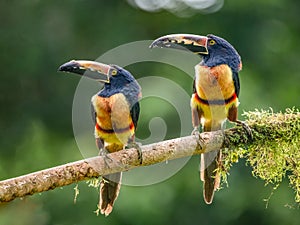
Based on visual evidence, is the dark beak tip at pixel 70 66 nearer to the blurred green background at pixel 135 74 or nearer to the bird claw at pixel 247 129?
the bird claw at pixel 247 129

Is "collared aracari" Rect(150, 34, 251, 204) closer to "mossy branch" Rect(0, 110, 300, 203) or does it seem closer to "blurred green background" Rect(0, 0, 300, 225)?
"mossy branch" Rect(0, 110, 300, 203)

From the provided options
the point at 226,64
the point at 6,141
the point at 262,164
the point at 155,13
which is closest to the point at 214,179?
the point at 262,164

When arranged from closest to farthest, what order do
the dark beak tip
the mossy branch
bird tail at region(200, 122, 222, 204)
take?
the mossy branch
the dark beak tip
bird tail at region(200, 122, 222, 204)

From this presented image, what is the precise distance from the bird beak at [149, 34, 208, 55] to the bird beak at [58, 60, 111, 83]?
0.27m

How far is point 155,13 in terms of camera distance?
812 cm

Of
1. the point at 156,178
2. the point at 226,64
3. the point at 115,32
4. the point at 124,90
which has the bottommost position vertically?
the point at 156,178

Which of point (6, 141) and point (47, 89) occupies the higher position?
point (47, 89)

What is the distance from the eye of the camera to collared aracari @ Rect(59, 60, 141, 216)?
3.30 metres

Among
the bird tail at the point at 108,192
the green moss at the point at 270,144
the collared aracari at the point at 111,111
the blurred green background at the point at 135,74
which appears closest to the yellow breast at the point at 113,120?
the collared aracari at the point at 111,111

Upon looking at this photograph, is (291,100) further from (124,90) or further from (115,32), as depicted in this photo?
(124,90)

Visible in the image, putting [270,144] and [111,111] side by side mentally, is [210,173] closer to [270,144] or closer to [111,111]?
[270,144]

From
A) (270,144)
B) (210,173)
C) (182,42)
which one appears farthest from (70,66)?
(270,144)

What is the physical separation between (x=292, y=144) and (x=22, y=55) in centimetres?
484

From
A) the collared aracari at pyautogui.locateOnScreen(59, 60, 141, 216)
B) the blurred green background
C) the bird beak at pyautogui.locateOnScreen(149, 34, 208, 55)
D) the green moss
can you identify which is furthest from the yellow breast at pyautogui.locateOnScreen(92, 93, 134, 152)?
the blurred green background
